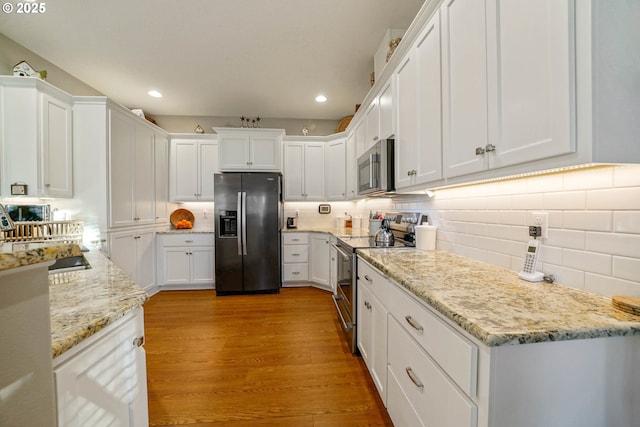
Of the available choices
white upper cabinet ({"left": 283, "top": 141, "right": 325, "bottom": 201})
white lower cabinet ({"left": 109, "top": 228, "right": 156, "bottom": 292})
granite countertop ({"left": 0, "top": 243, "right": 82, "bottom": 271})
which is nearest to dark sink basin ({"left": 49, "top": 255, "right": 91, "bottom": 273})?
granite countertop ({"left": 0, "top": 243, "right": 82, "bottom": 271})

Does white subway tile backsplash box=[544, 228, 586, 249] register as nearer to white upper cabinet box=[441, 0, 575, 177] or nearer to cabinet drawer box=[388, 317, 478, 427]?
white upper cabinet box=[441, 0, 575, 177]

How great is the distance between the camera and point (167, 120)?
4.22 m

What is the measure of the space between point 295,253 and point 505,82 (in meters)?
3.27

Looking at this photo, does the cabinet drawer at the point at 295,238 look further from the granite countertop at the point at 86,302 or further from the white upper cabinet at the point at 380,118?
the granite countertop at the point at 86,302

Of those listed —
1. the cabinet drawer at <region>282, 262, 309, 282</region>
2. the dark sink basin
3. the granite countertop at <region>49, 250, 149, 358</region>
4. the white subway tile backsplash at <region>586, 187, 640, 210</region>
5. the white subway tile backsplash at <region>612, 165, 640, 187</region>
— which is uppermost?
the white subway tile backsplash at <region>612, 165, 640, 187</region>

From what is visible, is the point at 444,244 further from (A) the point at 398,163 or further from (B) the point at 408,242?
(A) the point at 398,163

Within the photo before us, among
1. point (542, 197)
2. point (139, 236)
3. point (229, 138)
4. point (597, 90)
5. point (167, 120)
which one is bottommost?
point (139, 236)

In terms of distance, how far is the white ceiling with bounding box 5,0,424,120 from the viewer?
2.05 meters

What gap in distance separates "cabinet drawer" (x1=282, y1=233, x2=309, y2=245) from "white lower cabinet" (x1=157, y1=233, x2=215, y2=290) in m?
1.07

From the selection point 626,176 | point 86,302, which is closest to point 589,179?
point 626,176

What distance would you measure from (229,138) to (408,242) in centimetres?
297

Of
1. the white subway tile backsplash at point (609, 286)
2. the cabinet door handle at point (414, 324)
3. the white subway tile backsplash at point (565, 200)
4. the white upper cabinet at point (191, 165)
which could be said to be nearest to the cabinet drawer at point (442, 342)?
the cabinet door handle at point (414, 324)

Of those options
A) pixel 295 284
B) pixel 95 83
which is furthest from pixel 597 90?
pixel 95 83

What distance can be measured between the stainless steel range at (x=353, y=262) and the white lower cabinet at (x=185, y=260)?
7.25 ft
